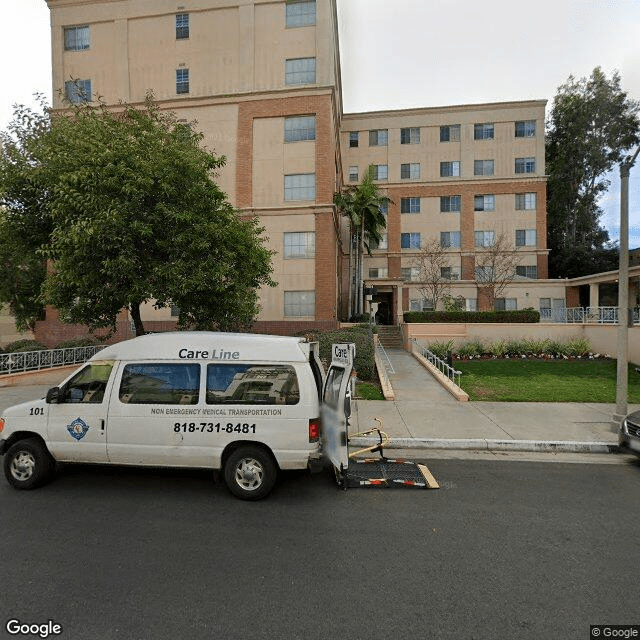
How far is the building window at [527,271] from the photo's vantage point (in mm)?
35312

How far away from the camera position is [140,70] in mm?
23938

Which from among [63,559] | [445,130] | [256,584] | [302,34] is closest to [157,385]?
[63,559]

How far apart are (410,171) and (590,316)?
884 inches

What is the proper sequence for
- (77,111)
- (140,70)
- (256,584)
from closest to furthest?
(256,584) → (77,111) → (140,70)

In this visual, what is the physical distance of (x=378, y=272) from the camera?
120 ft

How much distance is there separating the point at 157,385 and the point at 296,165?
2072 centimetres

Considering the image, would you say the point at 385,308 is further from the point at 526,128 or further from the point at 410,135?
the point at 526,128

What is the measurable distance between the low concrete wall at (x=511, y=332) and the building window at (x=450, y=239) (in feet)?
56.1

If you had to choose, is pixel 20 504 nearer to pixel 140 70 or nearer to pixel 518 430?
pixel 518 430

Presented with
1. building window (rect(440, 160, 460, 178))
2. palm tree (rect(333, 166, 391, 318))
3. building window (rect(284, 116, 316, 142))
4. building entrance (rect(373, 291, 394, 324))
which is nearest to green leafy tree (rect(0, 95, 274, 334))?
building window (rect(284, 116, 316, 142))

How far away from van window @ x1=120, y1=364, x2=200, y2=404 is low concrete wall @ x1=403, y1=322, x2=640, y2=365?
17658 mm

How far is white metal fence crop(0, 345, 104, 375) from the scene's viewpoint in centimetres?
1422

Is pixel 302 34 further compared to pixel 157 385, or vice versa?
pixel 302 34

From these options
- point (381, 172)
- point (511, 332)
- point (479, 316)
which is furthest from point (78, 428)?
point (381, 172)
